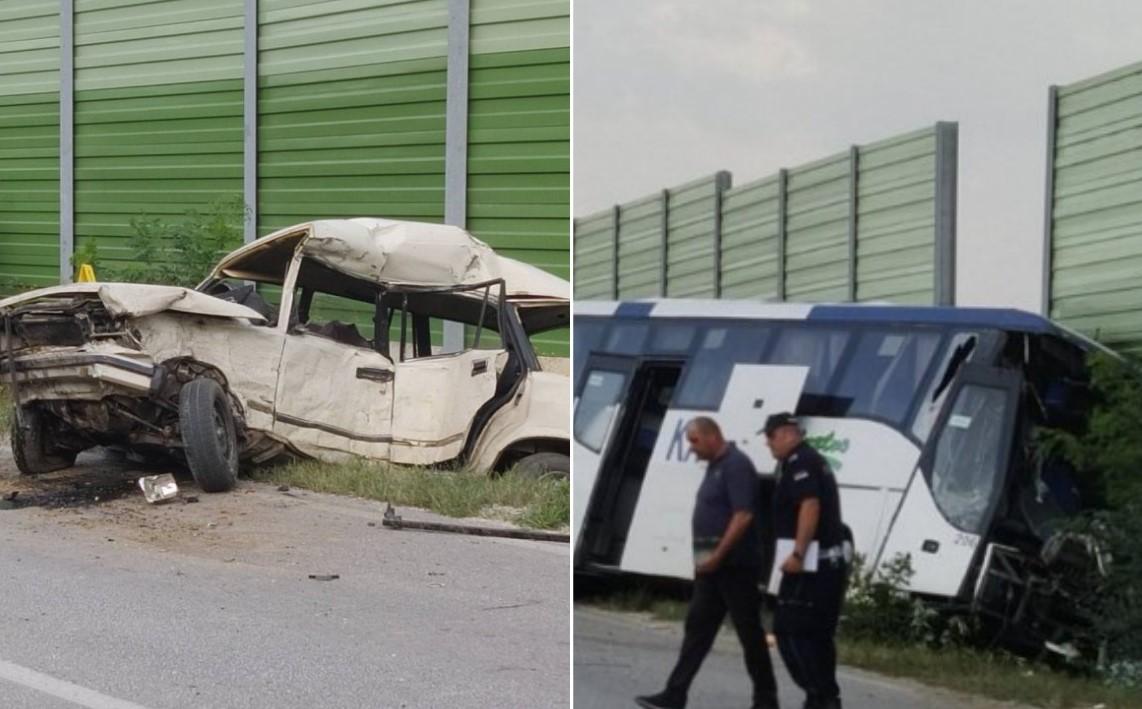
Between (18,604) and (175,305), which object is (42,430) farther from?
(18,604)

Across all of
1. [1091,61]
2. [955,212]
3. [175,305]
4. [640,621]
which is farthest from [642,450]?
[175,305]

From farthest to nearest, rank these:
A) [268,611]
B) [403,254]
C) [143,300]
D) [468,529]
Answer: [403,254], [143,300], [468,529], [268,611]

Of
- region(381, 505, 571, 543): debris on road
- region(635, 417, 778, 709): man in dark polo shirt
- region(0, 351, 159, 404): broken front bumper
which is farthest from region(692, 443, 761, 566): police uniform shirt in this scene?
region(0, 351, 159, 404): broken front bumper

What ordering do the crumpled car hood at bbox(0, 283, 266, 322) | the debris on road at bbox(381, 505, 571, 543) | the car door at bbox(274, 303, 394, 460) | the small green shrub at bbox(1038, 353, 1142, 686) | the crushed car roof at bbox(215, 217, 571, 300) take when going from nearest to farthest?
the small green shrub at bbox(1038, 353, 1142, 686) → the debris on road at bbox(381, 505, 571, 543) → the crumpled car hood at bbox(0, 283, 266, 322) → the car door at bbox(274, 303, 394, 460) → the crushed car roof at bbox(215, 217, 571, 300)

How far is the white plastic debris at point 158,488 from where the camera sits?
338 inches

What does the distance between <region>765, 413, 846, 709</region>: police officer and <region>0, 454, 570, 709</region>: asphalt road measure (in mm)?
4041

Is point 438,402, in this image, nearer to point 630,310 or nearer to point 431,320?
point 431,320

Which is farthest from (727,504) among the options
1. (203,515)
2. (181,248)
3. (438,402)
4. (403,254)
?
(181,248)

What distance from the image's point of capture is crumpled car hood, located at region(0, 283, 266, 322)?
29.0 ft

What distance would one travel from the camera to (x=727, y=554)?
105cm

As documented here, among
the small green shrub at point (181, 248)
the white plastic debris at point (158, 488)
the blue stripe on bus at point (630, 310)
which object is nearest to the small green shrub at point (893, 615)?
the blue stripe on bus at point (630, 310)

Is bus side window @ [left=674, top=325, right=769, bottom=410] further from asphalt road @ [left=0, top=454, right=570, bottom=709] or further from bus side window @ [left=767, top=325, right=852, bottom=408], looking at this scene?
asphalt road @ [left=0, top=454, right=570, bottom=709]

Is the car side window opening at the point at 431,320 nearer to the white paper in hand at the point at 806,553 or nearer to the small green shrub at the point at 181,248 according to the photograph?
the small green shrub at the point at 181,248

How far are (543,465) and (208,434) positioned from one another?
1.87 meters
